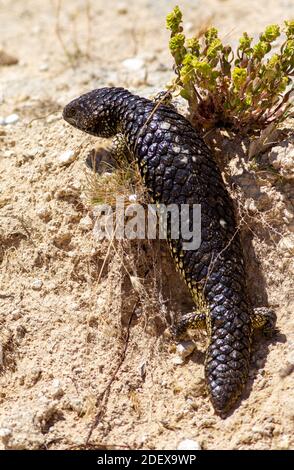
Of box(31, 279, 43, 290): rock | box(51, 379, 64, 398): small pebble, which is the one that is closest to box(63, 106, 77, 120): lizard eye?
box(31, 279, 43, 290): rock

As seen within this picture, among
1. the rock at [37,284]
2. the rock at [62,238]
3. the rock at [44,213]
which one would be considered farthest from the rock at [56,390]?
the rock at [44,213]

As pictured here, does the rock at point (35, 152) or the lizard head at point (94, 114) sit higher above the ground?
the lizard head at point (94, 114)

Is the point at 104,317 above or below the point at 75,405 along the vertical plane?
above

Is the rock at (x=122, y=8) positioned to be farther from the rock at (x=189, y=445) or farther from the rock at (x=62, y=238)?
the rock at (x=189, y=445)

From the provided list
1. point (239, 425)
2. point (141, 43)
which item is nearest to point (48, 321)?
point (239, 425)

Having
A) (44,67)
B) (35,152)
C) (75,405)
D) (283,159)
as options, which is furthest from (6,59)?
(75,405)

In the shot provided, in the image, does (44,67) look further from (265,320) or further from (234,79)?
(265,320)
